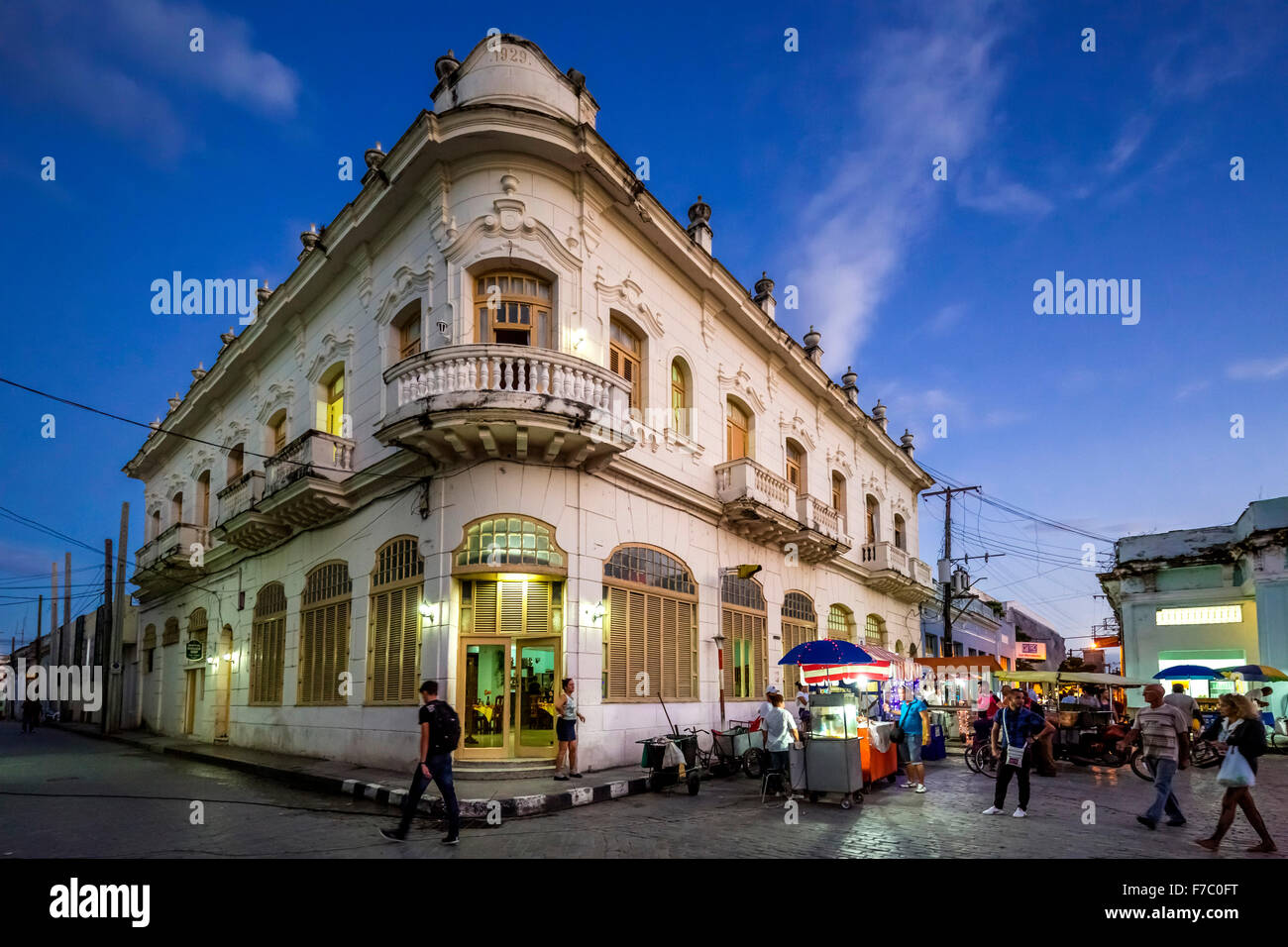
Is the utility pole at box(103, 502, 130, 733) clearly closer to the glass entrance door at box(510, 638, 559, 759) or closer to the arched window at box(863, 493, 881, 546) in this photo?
the glass entrance door at box(510, 638, 559, 759)

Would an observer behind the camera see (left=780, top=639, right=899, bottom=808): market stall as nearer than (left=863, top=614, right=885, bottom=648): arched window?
Yes

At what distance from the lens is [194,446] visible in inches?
1162

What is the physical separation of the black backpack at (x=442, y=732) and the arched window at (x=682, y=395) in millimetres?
10924

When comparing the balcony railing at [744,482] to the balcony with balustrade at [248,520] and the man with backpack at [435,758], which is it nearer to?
the balcony with balustrade at [248,520]

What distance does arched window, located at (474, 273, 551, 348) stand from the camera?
15.4 meters

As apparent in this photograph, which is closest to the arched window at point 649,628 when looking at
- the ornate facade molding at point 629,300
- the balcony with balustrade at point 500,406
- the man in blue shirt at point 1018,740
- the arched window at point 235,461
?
the balcony with balustrade at point 500,406

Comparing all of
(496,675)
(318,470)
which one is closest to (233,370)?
(318,470)

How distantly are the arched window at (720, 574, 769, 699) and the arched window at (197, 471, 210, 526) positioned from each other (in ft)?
60.6

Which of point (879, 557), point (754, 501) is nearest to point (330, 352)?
point (754, 501)

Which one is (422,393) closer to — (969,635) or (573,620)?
(573,620)

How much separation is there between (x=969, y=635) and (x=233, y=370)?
4040 centimetres

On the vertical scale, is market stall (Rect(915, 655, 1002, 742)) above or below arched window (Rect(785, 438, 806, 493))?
below

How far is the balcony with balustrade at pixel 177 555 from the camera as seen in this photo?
26562 mm

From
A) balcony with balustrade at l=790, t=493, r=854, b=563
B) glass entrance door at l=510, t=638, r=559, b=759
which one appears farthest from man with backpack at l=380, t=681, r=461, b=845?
balcony with balustrade at l=790, t=493, r=854, b=563
